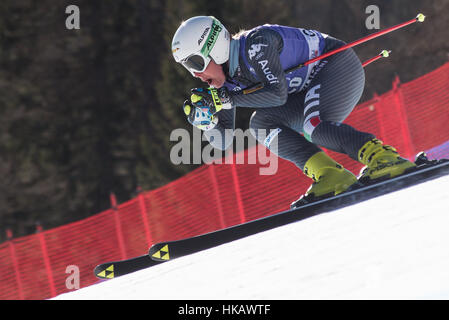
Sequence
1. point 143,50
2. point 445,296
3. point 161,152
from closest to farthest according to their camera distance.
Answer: point 445,296, point 161,152, point 143,50

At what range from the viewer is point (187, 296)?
6.34ft

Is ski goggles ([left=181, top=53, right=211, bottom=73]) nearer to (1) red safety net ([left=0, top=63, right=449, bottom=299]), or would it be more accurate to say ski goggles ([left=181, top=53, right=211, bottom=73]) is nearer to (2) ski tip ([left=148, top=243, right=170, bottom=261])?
(2) ski tip ([left=148, top=243, right=170, bottom=261])

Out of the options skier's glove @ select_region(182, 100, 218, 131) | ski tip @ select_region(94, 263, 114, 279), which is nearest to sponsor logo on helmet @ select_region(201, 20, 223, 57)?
skier's glove @ select_region(182, 100, 218, 131)

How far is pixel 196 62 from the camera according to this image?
3.27 meters

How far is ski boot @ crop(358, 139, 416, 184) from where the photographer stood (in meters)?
3.04

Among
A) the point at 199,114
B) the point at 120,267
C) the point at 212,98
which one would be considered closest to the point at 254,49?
the point at 212,98

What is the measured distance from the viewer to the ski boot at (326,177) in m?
3.25

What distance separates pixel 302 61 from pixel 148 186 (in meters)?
12.8

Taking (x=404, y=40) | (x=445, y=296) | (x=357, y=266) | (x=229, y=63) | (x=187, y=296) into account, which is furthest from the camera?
(x=404, y=40)

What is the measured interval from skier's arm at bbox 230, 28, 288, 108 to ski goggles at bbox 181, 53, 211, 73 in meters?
0.23

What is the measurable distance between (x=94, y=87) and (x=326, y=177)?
1777 centimetres

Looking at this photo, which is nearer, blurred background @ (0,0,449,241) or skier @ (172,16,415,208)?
skier @ (172,16,415,208)
